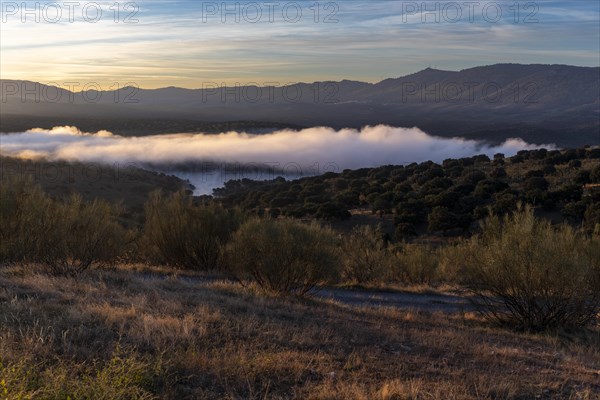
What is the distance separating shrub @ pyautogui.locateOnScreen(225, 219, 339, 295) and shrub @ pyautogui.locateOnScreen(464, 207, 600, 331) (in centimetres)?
327

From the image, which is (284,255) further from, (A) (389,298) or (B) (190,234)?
(B) (190,234)

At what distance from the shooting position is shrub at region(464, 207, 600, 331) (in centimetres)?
1042

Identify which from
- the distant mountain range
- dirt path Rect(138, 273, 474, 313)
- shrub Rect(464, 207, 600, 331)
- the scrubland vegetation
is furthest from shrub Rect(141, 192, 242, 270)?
the distant mountain range

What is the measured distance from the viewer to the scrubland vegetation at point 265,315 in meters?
5.37

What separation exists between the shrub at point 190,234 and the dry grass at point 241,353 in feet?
23.0

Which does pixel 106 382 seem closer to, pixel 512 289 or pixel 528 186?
pixel 512 289

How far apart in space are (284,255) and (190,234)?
5.77 metres

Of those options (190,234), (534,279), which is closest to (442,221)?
(190,234)

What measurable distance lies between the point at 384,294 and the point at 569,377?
29.0 feet

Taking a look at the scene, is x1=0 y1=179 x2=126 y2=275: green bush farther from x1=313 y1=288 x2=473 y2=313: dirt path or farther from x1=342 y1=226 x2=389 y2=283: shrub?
x1=342 y1=226 x2=389 y2=283: shrub

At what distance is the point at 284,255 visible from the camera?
12.0 m

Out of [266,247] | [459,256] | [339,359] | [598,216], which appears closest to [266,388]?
[339,359]

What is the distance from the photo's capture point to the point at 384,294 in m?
15.4

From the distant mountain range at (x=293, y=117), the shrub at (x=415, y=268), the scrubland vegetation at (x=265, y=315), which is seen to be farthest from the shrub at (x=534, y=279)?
the distant mountain range at (x=293, y=117)
